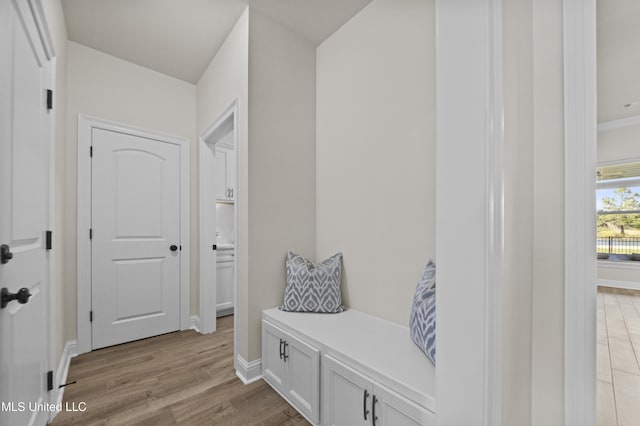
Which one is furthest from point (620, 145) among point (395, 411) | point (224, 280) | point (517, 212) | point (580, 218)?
point (224, 280)

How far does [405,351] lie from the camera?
136 cm

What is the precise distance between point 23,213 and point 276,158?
1.41 m

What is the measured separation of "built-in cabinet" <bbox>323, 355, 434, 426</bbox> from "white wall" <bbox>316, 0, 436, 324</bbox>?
0.55 m

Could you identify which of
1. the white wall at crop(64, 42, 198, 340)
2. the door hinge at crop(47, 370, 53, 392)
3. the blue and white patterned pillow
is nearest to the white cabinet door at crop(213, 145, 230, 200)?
the white wall at crop(64, 42, 198, 340)

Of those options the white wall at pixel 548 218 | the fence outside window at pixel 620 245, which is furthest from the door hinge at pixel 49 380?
the fence outside window at pixel 620 245

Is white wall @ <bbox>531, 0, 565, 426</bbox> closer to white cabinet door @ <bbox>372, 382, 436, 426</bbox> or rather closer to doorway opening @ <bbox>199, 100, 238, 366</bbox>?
white cabinet door @ <bbox>372, 382, 436, 426</bbox>

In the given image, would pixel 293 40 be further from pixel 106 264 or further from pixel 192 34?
pixel 106 264

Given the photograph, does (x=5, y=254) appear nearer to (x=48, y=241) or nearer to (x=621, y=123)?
(x=48, y=241)

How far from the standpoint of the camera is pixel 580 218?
2.53ft

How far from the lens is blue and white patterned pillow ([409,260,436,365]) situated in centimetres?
121

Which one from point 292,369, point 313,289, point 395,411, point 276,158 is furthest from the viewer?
point 276,158

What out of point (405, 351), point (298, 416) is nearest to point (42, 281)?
point (298, 416)

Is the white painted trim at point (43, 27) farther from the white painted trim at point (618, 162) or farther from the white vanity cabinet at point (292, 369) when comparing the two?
the white painted trim at point (618, 162)

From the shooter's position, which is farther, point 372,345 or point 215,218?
point 215,218
